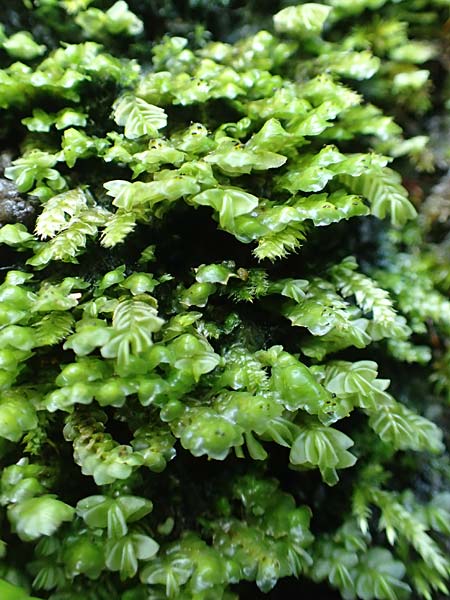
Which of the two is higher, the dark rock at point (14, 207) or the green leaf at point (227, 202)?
the green leaf at point (227, 202)

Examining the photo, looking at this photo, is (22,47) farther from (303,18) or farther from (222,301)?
(222,301)

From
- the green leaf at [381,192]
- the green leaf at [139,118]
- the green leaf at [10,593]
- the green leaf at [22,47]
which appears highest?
the green leaf at [22,47]

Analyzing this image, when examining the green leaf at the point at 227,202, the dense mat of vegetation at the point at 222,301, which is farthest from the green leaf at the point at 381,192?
the green leaf at the point at 227,202

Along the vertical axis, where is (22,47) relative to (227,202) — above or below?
above

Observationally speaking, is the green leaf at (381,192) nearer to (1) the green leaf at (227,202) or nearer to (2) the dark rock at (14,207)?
(1) the green leaf at (227,202)

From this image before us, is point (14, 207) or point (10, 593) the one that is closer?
point (10, 593)

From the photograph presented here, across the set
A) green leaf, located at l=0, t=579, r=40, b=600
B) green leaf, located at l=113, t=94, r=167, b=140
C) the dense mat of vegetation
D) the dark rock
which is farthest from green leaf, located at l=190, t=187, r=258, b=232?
green leaf, located at l=0, t=579, r=40, b=600

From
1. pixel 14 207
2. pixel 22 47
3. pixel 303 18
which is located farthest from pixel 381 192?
pixel 22 47

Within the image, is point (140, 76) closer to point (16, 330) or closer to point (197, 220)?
point (197, 220)
